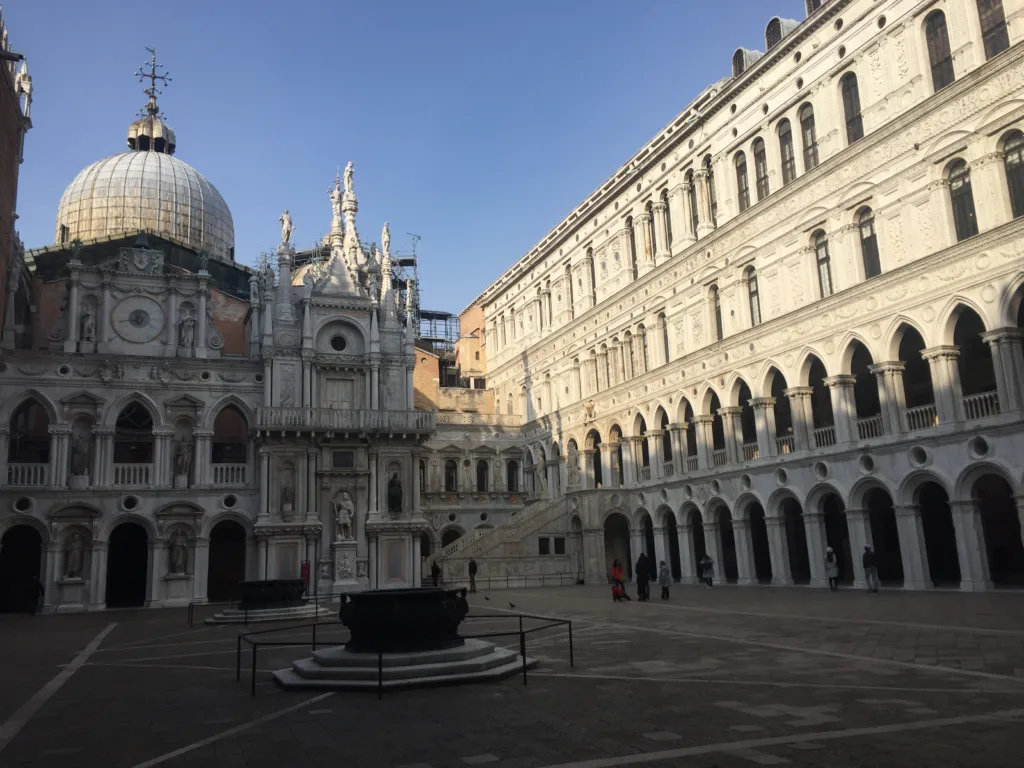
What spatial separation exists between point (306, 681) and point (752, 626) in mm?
9819

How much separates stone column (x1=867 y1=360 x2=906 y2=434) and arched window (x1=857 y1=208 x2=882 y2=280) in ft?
10.2

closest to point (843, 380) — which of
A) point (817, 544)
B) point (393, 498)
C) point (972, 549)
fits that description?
point (817, 544)

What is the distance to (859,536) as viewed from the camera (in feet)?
90.0

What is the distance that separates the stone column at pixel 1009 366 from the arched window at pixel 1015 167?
3.21 metres

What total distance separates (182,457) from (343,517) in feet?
23.4

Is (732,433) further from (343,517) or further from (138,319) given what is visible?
(138,319)

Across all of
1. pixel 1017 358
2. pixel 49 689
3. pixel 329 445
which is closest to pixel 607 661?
pixel 49 689

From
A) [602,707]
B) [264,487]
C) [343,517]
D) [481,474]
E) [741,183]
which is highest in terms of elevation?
[741,183]

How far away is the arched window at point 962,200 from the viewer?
2455 centimetres

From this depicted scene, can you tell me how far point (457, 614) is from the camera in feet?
39.6

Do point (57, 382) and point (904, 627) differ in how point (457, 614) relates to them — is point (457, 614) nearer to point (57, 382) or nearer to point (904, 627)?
point (904, 627)

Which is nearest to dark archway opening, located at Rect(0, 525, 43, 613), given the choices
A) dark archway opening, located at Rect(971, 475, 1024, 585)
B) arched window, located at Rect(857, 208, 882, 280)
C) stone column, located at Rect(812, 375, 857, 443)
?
stone column, located at Rect(812, 375, 857, 443)

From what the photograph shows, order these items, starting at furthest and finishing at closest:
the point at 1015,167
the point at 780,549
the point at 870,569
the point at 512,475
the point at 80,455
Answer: the point at 512,475 < the point at 80,455 < the point at 780,549 < the point at 870,569 < the point at 1015,167

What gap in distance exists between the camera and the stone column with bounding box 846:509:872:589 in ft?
89.7
